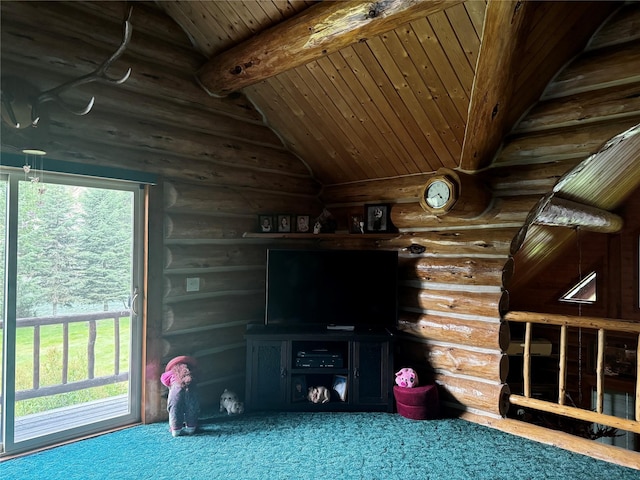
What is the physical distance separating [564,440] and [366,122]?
2.97m

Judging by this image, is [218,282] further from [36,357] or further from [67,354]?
[36,357]

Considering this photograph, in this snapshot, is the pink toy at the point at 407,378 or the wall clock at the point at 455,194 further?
the pink toy at the point at 407,378

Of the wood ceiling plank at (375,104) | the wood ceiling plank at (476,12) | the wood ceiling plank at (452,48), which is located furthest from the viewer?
the wood ceiling plank at (375,104)

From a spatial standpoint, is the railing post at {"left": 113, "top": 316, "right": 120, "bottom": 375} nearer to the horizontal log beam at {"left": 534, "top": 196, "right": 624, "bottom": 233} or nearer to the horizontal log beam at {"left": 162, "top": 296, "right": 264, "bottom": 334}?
the horizontal log beam at {"left": 162, "top": 296, "right": 264, "bottom": 334}

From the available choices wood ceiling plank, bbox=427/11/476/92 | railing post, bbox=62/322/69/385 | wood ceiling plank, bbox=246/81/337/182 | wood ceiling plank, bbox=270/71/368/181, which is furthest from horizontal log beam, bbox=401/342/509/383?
railing post, bbox=62/322/69/385

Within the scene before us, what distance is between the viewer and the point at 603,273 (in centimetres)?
709

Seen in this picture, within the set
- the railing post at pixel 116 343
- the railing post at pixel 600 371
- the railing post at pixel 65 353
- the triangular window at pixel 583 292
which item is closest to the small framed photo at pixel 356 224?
the railing post at pixel 600 371

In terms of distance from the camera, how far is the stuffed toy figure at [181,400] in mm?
3262

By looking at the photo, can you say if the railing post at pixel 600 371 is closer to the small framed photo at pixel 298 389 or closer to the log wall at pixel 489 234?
the log wall at pixel 489 234

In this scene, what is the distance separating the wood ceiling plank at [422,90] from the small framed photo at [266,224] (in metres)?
1.75

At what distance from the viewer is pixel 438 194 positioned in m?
3.31

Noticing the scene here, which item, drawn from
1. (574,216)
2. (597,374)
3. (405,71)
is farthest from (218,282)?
(574,216)

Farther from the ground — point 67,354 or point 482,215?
point 482,215

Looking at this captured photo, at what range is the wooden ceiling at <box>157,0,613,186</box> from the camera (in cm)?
261
